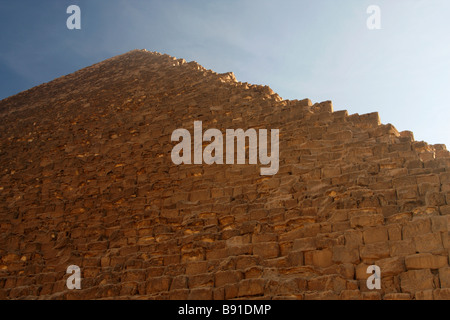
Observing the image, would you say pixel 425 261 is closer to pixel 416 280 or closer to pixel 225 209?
pixel 416 280

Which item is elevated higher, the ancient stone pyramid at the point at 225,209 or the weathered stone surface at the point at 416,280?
the ancient stone pyramid at the point at 225,209

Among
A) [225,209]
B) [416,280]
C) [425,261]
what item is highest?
[225,209]

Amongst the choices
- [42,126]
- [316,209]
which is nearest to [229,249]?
[316,209]

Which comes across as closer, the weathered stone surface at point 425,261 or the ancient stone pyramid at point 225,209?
the weathered stone surface at point 425,261

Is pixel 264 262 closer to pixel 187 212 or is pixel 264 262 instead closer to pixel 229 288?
pixel 229 288

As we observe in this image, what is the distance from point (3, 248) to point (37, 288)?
1451mm

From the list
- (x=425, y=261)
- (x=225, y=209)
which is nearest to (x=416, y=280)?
(x=425, y=261)

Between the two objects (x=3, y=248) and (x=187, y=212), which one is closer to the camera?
(x=187, y=212)

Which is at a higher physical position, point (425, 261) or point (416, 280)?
point (425, 261)

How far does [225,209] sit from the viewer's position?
6.15 metres

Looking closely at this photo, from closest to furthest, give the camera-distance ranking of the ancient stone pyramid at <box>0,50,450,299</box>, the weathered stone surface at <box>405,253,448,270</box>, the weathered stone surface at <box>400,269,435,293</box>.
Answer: the weathered stone surface at <box>400,269,435,293</box>
the weathered stone surface at <box>405,253,448,270</box>
the ancient stone pyramid at <box>0,50,450,299</box>

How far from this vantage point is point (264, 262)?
5145 mm

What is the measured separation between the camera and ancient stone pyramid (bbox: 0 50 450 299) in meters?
4.75

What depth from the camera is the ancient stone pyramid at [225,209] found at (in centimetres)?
475
